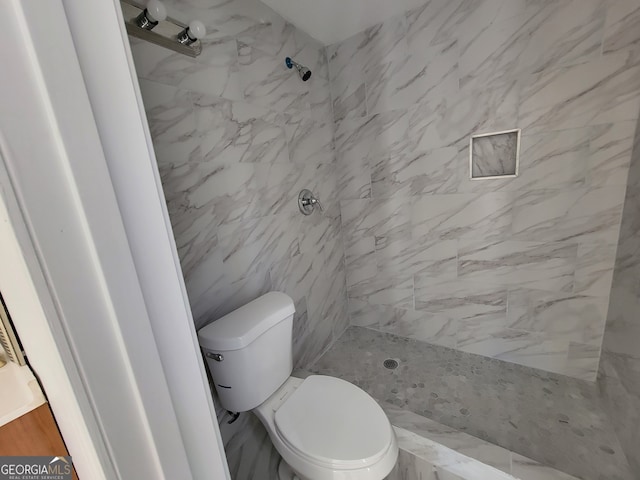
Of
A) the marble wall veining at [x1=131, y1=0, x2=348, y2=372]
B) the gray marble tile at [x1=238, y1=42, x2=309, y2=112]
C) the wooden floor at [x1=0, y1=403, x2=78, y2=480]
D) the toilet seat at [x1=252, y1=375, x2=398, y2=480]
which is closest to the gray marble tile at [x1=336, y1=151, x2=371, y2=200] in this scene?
the marble wall veining at [x1=131, y1=0, x2=348, y2=372]

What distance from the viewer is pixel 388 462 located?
917mm

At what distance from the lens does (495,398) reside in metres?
1.50

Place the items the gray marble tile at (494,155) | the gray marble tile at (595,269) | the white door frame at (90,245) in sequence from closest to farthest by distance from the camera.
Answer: the white door frame at (90,245) < the gray marble tile at (595,269) < the gray marble tile at (494,155)

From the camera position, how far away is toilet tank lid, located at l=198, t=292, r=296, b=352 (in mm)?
1025

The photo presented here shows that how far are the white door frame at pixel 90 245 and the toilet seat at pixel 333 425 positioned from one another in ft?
2.09

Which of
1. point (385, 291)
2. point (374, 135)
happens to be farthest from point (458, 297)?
point (374, 135)

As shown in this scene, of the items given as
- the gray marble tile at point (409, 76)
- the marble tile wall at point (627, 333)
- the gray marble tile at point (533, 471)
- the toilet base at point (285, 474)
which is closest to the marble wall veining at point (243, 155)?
the gray marble tile at point (409, 76)

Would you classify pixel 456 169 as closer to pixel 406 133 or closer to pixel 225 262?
pixel 406 133

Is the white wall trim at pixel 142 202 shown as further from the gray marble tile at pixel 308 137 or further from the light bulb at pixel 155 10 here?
the gray marble tile at pixel 308 137

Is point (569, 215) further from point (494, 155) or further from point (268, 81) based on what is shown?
point (268, 81)

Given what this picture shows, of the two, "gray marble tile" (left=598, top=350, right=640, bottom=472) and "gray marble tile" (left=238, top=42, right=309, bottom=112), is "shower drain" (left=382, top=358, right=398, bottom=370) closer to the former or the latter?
"gray marble tile" (left=598, top=350, right=640, bottom=472)

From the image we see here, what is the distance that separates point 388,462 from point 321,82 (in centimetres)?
197

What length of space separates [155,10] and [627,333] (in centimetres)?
220

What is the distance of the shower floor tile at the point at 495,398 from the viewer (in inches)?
47.4
